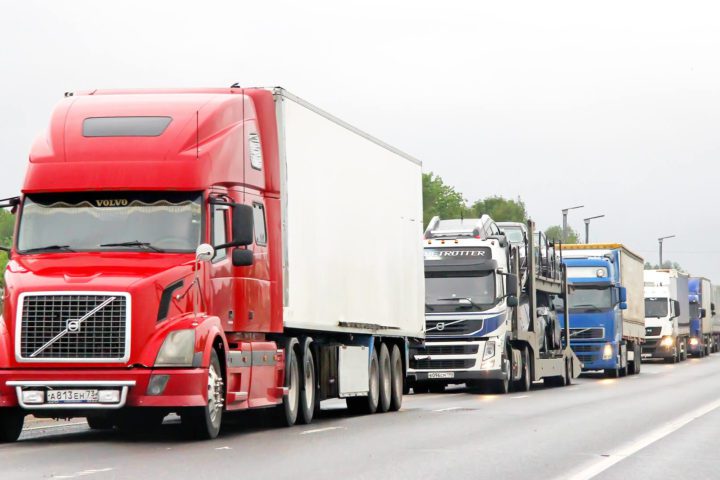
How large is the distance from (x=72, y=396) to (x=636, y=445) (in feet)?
19.4

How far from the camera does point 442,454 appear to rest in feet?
51.1

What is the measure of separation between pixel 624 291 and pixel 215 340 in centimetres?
3165

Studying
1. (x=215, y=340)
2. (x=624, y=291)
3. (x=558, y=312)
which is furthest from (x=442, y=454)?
(x=624, y=291)

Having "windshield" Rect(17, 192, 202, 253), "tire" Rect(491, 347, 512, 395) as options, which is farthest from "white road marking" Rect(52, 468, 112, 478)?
"tire" Rect(491, 347, 512, 395)

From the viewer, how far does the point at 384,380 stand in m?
25.6

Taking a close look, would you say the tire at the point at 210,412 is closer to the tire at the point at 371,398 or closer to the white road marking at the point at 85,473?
the white road marking at the point at 85,473

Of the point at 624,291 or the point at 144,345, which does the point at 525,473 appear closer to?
the point at 144,345

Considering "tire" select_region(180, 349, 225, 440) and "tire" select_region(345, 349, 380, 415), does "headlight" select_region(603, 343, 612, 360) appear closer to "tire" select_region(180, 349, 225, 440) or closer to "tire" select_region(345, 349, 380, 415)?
"tire" select_region(345, 349, 380, 415)

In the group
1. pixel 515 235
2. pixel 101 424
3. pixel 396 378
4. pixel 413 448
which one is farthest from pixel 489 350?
pixel 413 448

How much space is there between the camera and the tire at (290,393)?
20.2 meters

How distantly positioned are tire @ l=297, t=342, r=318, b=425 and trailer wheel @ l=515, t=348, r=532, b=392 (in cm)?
1596

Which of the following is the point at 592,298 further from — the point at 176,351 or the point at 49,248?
the point at 176,351

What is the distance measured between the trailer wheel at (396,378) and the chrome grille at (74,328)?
10038mm

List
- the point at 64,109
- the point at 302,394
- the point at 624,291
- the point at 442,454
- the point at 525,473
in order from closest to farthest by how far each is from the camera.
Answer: the point at 525,473
the point at 442,454
the point at 64,109
the point at 302,394
the point at 624,291
